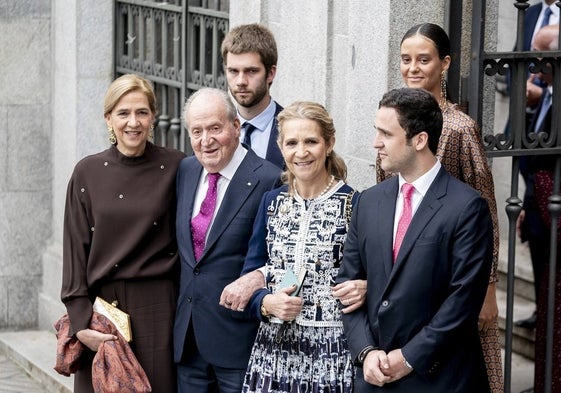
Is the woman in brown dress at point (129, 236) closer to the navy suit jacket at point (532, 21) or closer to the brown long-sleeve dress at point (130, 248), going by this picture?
the brown long-sleeve dress at point (130, 248)

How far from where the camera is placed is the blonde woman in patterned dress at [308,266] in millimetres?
5680

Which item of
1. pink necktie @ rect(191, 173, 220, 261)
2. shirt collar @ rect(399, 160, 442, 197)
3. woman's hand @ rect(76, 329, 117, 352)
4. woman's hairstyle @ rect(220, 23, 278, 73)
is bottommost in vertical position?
woman's hand @ rect(76, 329, 117, 352)

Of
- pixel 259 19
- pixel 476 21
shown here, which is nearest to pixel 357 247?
pixel 476 21

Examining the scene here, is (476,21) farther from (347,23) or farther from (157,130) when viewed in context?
(157,130)

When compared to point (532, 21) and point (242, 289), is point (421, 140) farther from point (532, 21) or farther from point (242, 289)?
point (532, 21)

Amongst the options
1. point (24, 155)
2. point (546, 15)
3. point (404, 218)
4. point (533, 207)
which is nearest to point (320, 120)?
point (404, 218)

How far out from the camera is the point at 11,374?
9492 millimetres

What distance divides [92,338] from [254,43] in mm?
1548

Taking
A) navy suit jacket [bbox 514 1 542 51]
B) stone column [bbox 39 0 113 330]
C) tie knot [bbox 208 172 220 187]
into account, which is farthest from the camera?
stone column [bbox 39 0 113 330]

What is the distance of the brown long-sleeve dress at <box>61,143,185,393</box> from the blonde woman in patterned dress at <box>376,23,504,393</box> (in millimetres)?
1265

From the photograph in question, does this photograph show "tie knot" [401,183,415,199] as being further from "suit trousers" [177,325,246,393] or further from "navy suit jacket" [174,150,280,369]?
"suit trousers" [177,325,246,393]

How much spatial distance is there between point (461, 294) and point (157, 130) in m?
4.52

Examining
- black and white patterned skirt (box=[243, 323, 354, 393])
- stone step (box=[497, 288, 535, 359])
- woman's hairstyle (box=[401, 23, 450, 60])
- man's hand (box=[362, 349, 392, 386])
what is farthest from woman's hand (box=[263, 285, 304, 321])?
stone step (box=[497, 288, 535, 359])

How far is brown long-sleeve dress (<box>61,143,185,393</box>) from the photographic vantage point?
6289 mm
